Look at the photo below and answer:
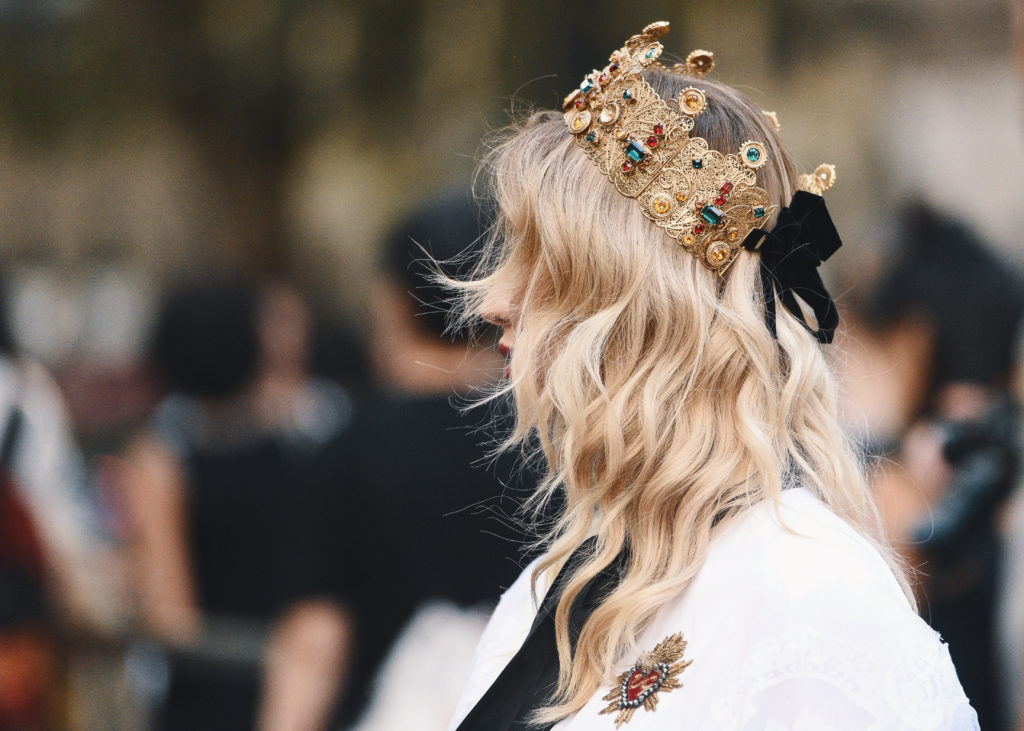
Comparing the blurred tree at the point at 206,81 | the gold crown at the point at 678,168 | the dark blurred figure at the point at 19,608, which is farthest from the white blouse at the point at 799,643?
the blurred tree at the point at 206,81

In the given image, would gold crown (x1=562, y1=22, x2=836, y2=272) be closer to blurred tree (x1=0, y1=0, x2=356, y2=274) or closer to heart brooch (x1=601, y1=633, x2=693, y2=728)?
heart brooch (x1=601, y1=633, x2=693, y2=728)

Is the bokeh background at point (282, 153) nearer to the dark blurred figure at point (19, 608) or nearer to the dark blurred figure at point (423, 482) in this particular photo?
the dark blurred figure at point (19, 608)

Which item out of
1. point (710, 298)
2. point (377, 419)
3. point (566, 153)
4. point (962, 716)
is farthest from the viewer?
point (377, 419)

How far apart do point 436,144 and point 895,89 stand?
6.31ft

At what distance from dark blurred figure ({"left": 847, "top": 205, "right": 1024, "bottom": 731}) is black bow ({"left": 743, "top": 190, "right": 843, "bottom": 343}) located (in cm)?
189

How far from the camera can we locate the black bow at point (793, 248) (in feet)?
4.61

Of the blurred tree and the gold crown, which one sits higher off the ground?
the gold crown

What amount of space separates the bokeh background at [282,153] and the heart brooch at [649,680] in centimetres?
248

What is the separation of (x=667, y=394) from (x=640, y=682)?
38 cm

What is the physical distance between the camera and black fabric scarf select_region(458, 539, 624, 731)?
1411 millimetres

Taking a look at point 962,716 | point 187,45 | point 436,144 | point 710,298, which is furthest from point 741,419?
point 187,45

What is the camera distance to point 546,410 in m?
1.52

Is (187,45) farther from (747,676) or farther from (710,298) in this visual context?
(747,676)

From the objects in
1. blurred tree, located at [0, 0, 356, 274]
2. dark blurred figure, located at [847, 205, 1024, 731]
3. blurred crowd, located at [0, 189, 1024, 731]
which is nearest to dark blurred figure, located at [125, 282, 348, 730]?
blurred crowd, located at [0, 189, 1024, 731]
